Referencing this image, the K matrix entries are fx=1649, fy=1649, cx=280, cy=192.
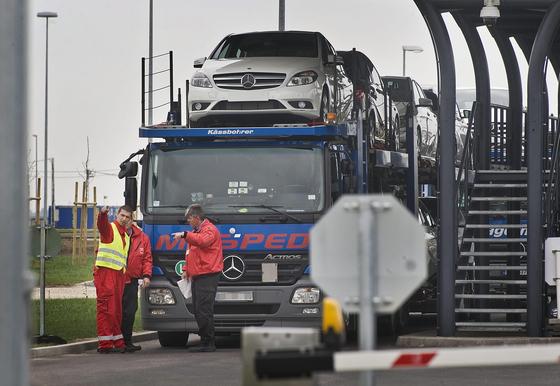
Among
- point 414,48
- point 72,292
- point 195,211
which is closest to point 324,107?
point 195,211

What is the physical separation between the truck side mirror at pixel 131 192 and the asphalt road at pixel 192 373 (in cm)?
196

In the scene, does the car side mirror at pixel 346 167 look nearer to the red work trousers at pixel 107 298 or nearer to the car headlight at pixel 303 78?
the car headlight at pixel 303 78

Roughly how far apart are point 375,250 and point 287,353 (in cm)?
65

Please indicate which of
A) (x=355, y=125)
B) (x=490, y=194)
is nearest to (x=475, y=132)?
(x=490, y=194)

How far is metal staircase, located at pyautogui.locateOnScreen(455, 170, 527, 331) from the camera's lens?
2134 centimetres

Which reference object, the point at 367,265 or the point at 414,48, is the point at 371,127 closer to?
the point at 367,265

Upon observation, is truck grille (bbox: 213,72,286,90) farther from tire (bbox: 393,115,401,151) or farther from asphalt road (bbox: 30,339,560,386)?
asphalt road (bbox: 30,339,560,386)

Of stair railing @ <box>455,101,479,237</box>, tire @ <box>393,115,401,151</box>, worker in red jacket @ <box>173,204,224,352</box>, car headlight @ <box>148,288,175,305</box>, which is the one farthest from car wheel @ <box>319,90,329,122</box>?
car headlight @ <box>148,288,175,305</box>

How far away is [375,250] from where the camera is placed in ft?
24.9

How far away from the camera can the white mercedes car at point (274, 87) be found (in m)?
21.3

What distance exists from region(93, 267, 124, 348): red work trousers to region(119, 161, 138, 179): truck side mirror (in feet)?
3.86

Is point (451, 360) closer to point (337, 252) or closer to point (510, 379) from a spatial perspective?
point (337, 252)

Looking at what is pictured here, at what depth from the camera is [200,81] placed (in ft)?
71.8

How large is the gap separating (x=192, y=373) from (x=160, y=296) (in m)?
3.66
